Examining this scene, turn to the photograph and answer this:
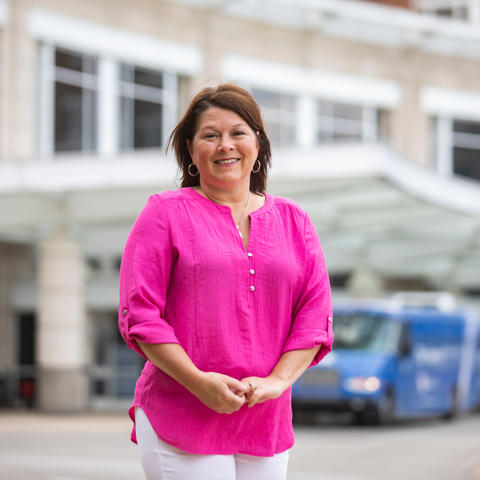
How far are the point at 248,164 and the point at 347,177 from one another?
1855cm

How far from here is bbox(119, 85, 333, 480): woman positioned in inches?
118

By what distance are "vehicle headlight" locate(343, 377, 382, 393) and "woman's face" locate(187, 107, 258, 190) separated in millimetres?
16894

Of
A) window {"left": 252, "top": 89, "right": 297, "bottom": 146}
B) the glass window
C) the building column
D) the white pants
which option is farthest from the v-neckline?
window {"left": 252, "top": 89, "right": 297, "bottom": 146}

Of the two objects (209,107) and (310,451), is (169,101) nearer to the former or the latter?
(310,451)

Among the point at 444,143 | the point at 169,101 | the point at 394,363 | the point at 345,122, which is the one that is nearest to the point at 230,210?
the point at 394,363

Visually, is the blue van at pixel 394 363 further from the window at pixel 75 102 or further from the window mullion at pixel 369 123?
the window mullion at pixel 369 123

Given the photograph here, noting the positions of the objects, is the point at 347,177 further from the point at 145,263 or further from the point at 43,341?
the point at 145,263

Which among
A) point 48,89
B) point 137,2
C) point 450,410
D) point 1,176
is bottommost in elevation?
point 450,410

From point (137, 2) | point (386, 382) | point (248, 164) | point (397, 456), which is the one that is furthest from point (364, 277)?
point (248, 164)

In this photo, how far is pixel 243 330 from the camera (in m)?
3.06

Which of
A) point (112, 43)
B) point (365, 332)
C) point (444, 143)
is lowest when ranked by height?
point (365, 332)

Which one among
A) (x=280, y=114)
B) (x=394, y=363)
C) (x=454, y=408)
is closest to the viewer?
(x=394, y=363)

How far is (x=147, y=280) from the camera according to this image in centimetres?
304

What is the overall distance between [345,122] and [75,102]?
9904 mm
